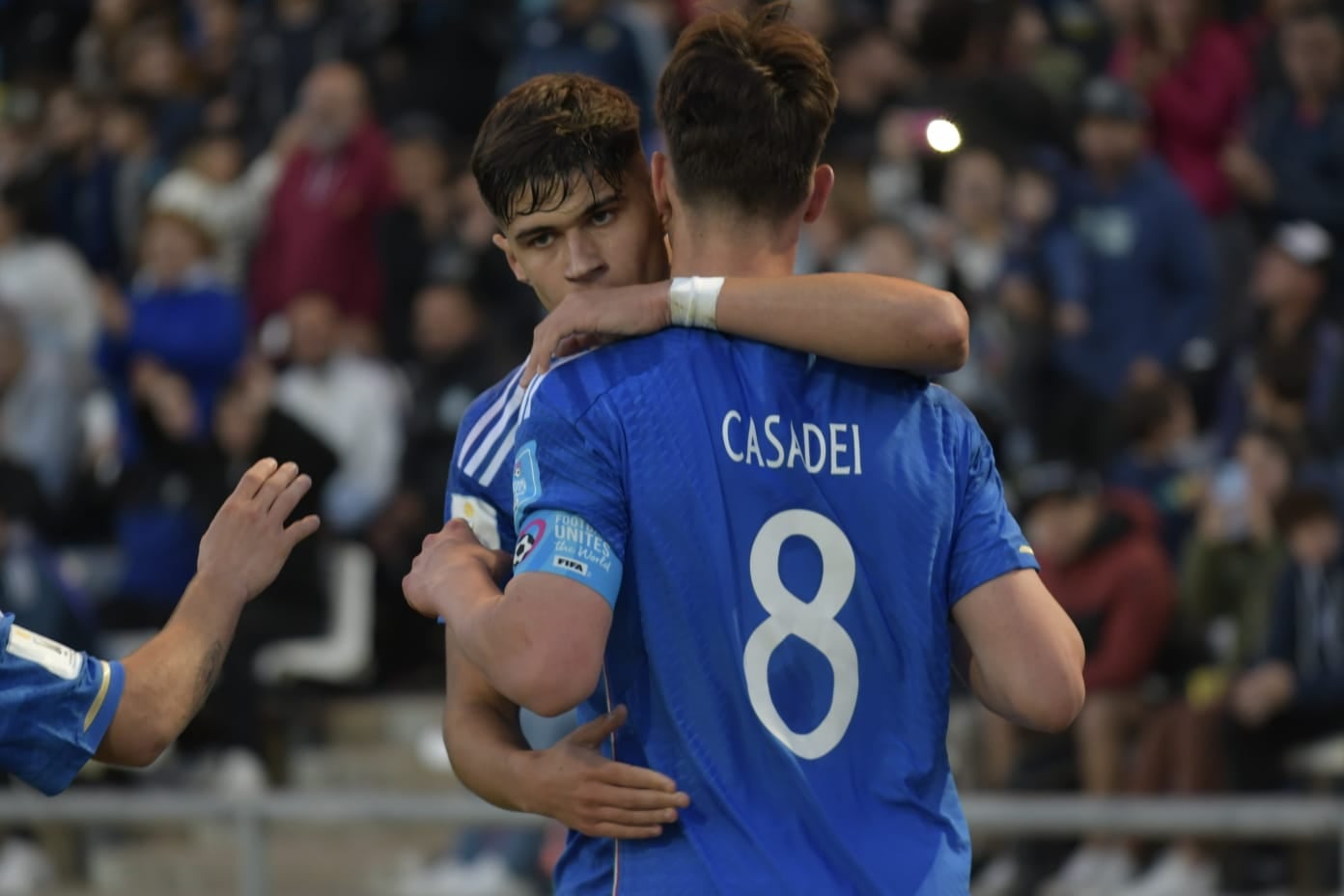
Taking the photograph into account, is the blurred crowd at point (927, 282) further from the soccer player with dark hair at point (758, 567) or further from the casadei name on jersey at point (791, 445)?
the casadei name on jersey at point (791, 445)

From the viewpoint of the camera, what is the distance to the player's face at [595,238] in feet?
11.6

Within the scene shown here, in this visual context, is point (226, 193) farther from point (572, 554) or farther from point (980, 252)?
point (572, 554)

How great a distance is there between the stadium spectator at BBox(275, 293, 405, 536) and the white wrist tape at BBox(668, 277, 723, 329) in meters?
7.40

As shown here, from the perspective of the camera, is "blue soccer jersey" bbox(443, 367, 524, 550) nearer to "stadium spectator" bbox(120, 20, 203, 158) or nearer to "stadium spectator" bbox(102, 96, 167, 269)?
"stadium spectator" bbox(102, 96, 167, 269)

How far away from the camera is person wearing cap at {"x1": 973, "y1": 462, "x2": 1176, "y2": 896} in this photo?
8.20 m

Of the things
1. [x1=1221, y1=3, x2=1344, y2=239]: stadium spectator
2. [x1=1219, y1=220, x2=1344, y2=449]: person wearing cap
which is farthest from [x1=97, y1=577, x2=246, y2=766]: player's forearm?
[x1=1221, y1=3, x2=1344, y2=239]: stadium spectator

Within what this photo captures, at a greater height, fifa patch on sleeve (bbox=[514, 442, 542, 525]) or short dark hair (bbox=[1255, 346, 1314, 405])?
fifa patch on sleeve (bbox=[514, 442, 542, 525])

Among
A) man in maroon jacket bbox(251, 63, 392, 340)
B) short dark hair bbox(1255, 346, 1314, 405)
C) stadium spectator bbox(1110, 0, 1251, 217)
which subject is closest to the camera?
short dark hair bbox(1255, 346, 1314, 405)

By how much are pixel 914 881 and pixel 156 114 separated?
1153cm

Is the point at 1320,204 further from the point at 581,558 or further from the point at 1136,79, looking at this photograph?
the point at 581,558

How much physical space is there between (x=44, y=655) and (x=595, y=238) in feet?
3.59

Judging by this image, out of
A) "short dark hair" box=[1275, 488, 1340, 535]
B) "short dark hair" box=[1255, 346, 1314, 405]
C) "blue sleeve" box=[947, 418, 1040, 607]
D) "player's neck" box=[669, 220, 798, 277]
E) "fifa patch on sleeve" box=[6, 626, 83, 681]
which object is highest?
"player's neck" box=[669, 220, 798, 277]

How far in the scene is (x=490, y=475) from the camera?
10.9 feet

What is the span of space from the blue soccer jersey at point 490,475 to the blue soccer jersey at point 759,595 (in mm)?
211
